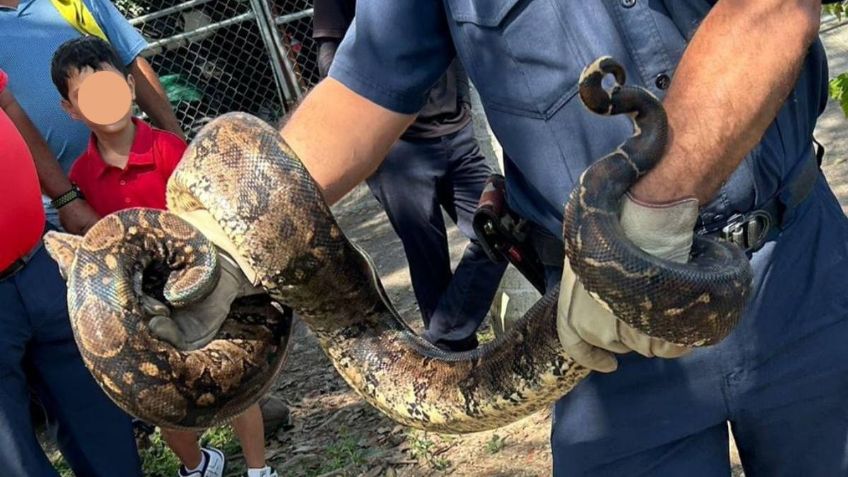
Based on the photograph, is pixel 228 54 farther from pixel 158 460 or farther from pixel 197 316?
pixel 197 316

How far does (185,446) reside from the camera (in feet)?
17.0

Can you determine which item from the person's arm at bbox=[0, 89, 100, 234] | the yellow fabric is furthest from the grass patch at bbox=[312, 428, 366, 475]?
the yellow fabric

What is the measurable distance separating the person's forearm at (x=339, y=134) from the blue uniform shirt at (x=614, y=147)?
5 cm

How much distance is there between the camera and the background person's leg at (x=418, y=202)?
223 inches

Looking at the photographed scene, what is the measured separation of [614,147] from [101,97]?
309 centimetres

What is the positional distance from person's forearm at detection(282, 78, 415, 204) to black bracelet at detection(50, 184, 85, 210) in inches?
89.3

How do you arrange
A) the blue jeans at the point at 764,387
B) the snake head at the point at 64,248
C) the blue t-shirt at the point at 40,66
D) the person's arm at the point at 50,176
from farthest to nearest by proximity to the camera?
1. the blue t-shirt at the point at 40,66
2. the person's arm at the point at 50,176
3. the snake head at the point at 64,248
4. the blue jeans at the point at 764,387

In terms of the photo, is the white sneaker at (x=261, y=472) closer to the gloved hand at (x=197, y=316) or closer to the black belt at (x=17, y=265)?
the black belt at (x=17, y=265)

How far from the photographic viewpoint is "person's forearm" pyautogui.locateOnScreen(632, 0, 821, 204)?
2.08 meters

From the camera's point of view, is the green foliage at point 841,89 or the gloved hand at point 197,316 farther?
the green foliage at point 841,89

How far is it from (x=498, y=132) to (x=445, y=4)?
1.14 feet

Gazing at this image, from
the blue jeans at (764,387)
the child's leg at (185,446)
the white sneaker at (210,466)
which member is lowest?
the white sneaker at (210,466)

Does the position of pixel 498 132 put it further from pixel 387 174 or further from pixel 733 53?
pixel 387 174

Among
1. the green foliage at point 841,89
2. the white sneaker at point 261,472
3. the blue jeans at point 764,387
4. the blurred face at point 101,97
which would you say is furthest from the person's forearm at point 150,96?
the blue jeans at point 764,387
